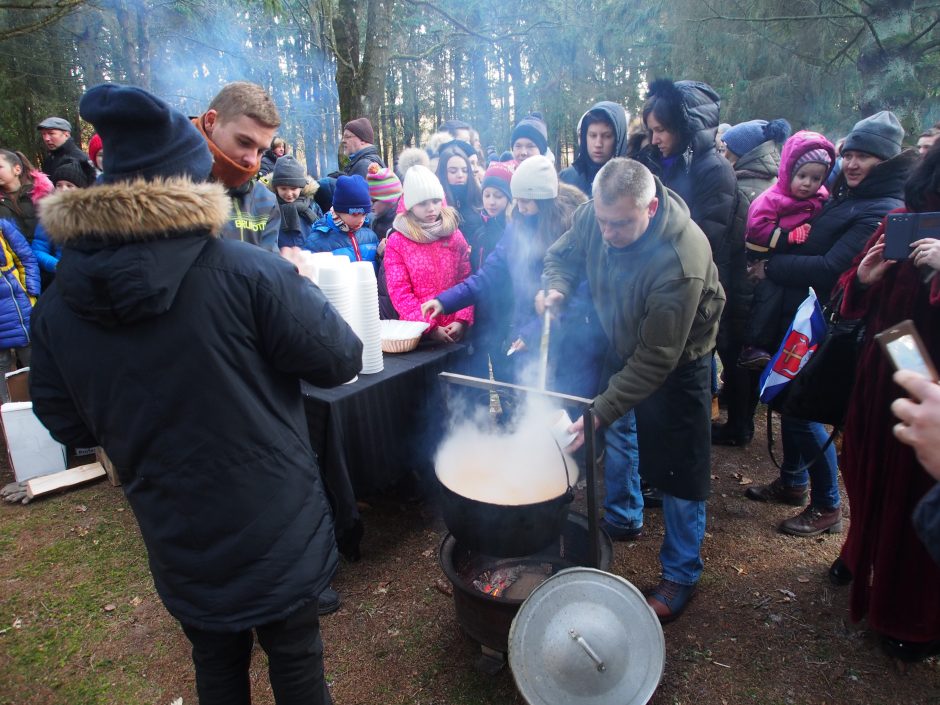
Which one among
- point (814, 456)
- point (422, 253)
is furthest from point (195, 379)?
point (814, 456)

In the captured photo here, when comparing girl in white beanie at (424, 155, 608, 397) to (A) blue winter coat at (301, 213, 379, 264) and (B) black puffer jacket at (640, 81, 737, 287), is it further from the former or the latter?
(A) blue winter coat at (301, 213, 379, 264)

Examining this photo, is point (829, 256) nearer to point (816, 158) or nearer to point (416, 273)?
point (816, 158)

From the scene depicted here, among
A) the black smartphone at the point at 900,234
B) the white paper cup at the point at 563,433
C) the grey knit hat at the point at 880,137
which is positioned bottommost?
the white paper cup at the point at 563,433

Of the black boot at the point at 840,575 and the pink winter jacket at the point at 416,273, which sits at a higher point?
the pink winter jacket at the point at 416,273

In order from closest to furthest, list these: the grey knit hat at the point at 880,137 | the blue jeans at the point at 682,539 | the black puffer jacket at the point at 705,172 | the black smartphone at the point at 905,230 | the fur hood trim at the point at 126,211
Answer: the fur hood trim at the point at 126,211, the black smartphone at the point at 905,230, the blue jeans at the point at 682,539, the grey knit hat at the point at 880,137, the black puffer jacket at the point at 705,172

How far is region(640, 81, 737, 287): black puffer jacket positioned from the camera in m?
3.48

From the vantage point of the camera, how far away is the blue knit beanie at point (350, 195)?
4.37m

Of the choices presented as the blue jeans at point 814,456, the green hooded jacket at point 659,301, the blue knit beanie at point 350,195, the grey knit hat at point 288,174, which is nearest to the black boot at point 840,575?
the blue jeans at point 814,456

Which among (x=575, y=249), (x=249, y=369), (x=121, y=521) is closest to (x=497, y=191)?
(x=575, y=249)

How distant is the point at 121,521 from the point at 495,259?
10.4 feet

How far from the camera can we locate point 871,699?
234cm

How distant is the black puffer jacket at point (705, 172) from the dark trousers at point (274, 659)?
3166 millimetres

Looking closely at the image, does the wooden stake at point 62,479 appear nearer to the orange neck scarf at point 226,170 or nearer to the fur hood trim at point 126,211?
the orange neck scarf at point 226,170

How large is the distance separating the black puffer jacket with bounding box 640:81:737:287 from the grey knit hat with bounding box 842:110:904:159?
0.68 metres
